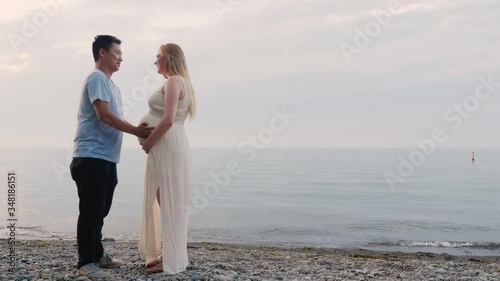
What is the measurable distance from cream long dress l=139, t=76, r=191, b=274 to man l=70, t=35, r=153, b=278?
0.27m

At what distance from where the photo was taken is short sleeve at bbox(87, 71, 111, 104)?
16.0 feet

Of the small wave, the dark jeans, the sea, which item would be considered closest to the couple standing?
the dark jeans

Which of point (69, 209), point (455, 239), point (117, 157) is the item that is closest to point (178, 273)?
point (117, 157)

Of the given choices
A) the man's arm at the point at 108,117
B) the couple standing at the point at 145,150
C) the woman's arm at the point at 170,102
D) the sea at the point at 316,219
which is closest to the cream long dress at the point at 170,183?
the couple standing at the point at 145,150

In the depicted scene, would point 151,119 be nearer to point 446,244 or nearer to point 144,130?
point 144,130

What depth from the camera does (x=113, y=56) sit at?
5.19 m

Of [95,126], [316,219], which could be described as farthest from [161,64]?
[316,219]

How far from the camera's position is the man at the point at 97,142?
4938 mm

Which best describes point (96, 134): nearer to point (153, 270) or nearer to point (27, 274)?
point (153, 270)

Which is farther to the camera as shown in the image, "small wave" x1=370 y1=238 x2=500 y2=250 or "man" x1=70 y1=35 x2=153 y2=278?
"small wave" x1=370 y1=238 x2=500 y2=250

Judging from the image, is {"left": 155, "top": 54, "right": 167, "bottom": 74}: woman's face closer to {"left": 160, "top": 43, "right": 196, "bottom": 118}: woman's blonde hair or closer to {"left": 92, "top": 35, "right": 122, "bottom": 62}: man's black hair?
{"left": 160, "top": 43, "right": 196, "bottom": 118}: woman's blonde hair

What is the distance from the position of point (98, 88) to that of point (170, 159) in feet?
3.72

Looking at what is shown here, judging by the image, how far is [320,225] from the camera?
2031 centimetres

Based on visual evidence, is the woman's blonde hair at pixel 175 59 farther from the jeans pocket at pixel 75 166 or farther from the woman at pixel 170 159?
the jeans pocket at pixel 75 166
